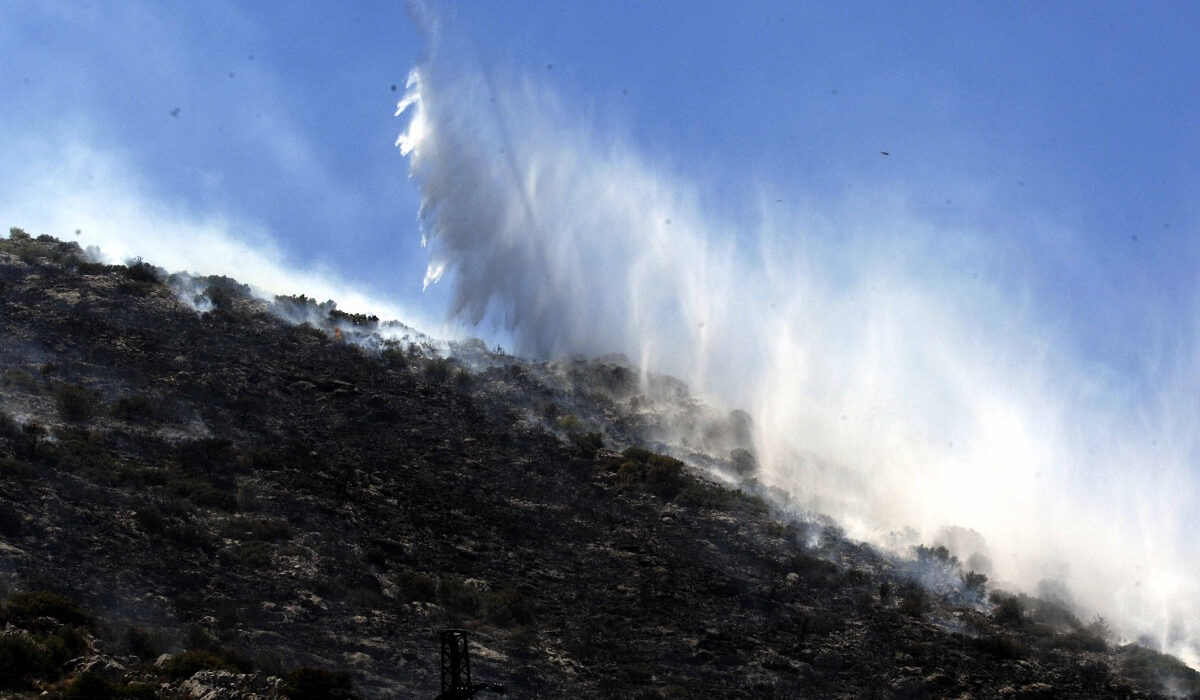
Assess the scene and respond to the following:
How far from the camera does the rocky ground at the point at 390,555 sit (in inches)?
1328

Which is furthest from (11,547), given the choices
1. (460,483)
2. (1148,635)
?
(1148,635)

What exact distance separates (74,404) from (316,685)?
833 inches

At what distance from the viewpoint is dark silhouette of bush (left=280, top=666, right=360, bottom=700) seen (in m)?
30.4

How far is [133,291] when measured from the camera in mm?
63656

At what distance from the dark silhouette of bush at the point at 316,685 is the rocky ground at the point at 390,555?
0.08 metres

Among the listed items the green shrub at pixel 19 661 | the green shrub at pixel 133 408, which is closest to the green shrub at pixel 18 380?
the green shrub at pixel 133 408

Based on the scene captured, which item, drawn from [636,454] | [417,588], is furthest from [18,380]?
[636,454]

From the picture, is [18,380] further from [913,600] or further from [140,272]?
[913,600]

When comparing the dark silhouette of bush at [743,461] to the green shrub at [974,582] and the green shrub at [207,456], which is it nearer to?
the green shrub at [974,582]

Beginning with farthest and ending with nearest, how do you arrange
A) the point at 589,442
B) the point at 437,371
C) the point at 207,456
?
the point at 437,371, the point at 589,442, the point at 207,456

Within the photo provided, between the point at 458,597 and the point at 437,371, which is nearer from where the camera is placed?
the point at 458,597

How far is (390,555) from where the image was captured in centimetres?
4209

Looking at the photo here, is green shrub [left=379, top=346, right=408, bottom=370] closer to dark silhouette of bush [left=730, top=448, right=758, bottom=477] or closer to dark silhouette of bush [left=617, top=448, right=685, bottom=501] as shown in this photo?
dark silhouette of bush [left=617, top=448, right=685, bottom=501]

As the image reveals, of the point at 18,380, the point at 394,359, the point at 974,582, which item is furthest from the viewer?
the point at 394,359
